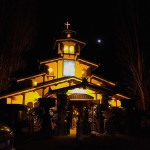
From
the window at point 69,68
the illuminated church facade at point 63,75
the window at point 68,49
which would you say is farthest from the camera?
the window at point 68,49

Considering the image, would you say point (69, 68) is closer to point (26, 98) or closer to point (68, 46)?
point (68, 46)

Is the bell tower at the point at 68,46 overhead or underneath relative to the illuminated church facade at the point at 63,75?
overhead

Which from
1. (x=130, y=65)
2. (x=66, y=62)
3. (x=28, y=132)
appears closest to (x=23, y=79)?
(x=66, y=62)

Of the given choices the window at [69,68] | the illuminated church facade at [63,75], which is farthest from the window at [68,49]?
the window at [69,68]

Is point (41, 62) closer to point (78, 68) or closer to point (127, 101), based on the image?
point (78, 68)

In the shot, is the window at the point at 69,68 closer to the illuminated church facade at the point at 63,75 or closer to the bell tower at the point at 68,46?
the illuminated church facade at the point at 63,75

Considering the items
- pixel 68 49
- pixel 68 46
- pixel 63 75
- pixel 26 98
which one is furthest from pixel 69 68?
pixel 26 98

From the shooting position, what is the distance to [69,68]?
864 inches

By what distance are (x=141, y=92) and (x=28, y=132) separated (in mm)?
12310

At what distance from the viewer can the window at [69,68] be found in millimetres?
21734

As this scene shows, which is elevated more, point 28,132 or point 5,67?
point 5,67

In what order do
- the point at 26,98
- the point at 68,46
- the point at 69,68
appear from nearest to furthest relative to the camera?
the point at 26,98 < the point at 69,68 < the point at 68,46

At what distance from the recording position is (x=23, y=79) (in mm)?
22078

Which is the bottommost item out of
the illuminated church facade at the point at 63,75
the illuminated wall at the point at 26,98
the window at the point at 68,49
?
the illuminated wall at the point at 26,98
